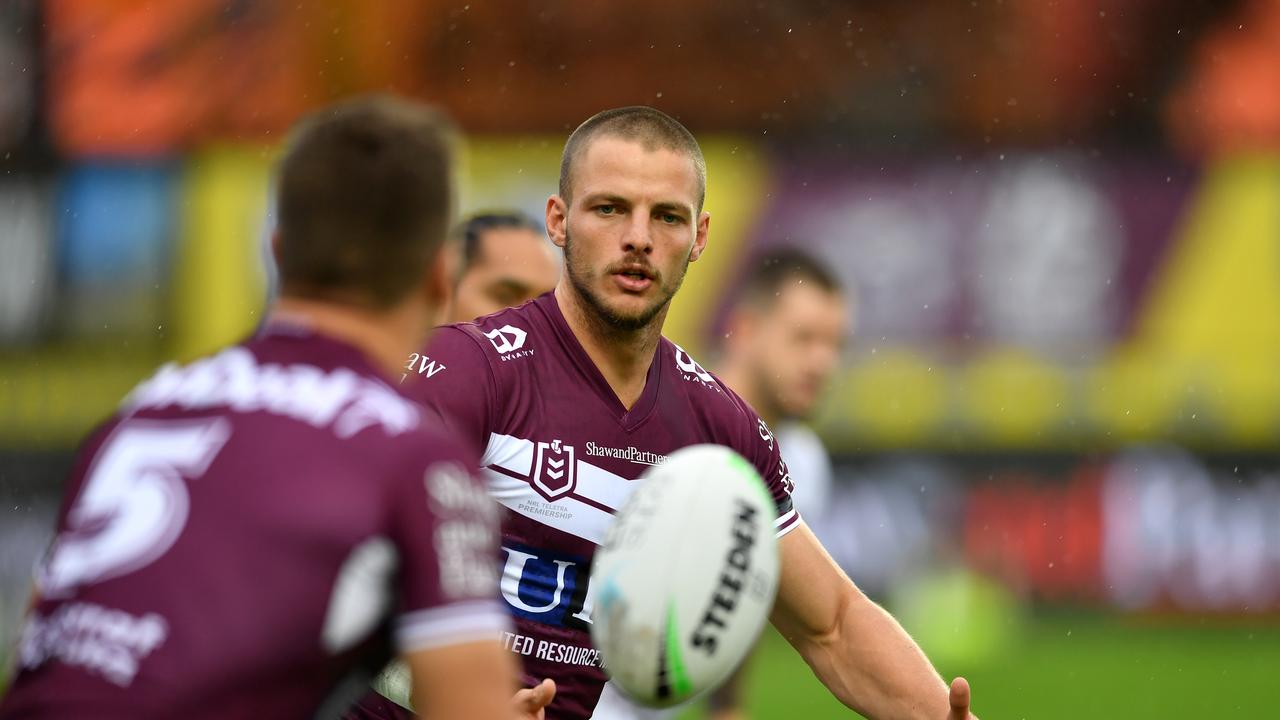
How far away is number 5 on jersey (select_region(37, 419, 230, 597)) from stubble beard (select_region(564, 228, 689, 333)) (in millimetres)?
2026

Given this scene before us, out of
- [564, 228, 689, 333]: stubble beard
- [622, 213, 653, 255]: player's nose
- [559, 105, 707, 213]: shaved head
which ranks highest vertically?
[559, 105, 707, 213]: shaved head

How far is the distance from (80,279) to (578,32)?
6.71 metres

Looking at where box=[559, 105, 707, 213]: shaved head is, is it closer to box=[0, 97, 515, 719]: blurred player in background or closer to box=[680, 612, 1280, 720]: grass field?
box=[0, 97, 515, 719]: blurred player in background

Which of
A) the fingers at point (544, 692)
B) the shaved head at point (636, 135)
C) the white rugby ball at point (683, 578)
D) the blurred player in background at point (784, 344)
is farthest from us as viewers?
the blurred player in background at point (784, 344)

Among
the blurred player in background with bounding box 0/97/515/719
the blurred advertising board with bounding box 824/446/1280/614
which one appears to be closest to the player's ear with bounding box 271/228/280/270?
the blurred player in background with bounding box 0/97/515/719

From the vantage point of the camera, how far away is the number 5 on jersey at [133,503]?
8.70 ft

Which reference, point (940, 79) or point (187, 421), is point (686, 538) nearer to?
point (187, 421)

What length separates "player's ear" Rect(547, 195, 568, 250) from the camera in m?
4.91

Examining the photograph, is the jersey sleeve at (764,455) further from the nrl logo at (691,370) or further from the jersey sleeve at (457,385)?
the jersey sleeve at (457,385)

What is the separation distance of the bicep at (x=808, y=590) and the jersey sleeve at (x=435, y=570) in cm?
220

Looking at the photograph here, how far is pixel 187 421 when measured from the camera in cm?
276

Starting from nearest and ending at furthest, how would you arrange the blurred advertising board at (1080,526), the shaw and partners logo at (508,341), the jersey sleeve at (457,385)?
the jersey sleeve at (457,385)
the shaw and partners logo at (508,341)
the blurred advertising board at (1080,526)

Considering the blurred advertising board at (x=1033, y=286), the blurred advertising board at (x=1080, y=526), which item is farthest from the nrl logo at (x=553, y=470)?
the blurred advertising board at (x=1033, y=286)

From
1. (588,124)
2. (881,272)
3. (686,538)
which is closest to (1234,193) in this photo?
(881,272)
